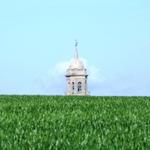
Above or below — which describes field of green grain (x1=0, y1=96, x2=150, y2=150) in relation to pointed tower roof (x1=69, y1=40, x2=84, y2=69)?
below

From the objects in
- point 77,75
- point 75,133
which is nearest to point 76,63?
point 77,75

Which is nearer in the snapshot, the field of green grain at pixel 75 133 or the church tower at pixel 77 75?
the field of green grain at pixel 75 133

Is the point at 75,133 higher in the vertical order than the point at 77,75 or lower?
lower

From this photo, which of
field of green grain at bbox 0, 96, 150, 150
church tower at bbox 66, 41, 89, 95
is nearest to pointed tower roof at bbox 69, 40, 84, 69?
church tower at bbox 66, 41, 89, 95

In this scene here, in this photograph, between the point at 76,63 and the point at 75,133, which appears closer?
the point at 75,133

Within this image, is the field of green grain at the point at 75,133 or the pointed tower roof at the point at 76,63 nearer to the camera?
the field of green grain at the point at 75,133

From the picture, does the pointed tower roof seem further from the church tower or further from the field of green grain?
the field of green grain

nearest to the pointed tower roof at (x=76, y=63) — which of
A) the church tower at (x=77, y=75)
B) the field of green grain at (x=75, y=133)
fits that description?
the church tower at (x=77, y=75)

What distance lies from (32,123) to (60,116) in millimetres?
1811

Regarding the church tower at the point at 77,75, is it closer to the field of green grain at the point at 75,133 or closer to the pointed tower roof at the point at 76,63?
the pointed tower roof at the point at 76,63

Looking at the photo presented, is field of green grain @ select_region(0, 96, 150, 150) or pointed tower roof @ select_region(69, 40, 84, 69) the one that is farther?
pointed tower roof @ select_region(69, 40, 84, 69)

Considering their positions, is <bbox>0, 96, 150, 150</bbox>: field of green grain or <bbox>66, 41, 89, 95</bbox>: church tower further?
<bbox>66, 41, 89, 95</bbox>: church tower

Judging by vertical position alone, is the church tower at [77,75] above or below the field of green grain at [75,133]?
above

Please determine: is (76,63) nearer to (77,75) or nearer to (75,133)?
(77,75)
